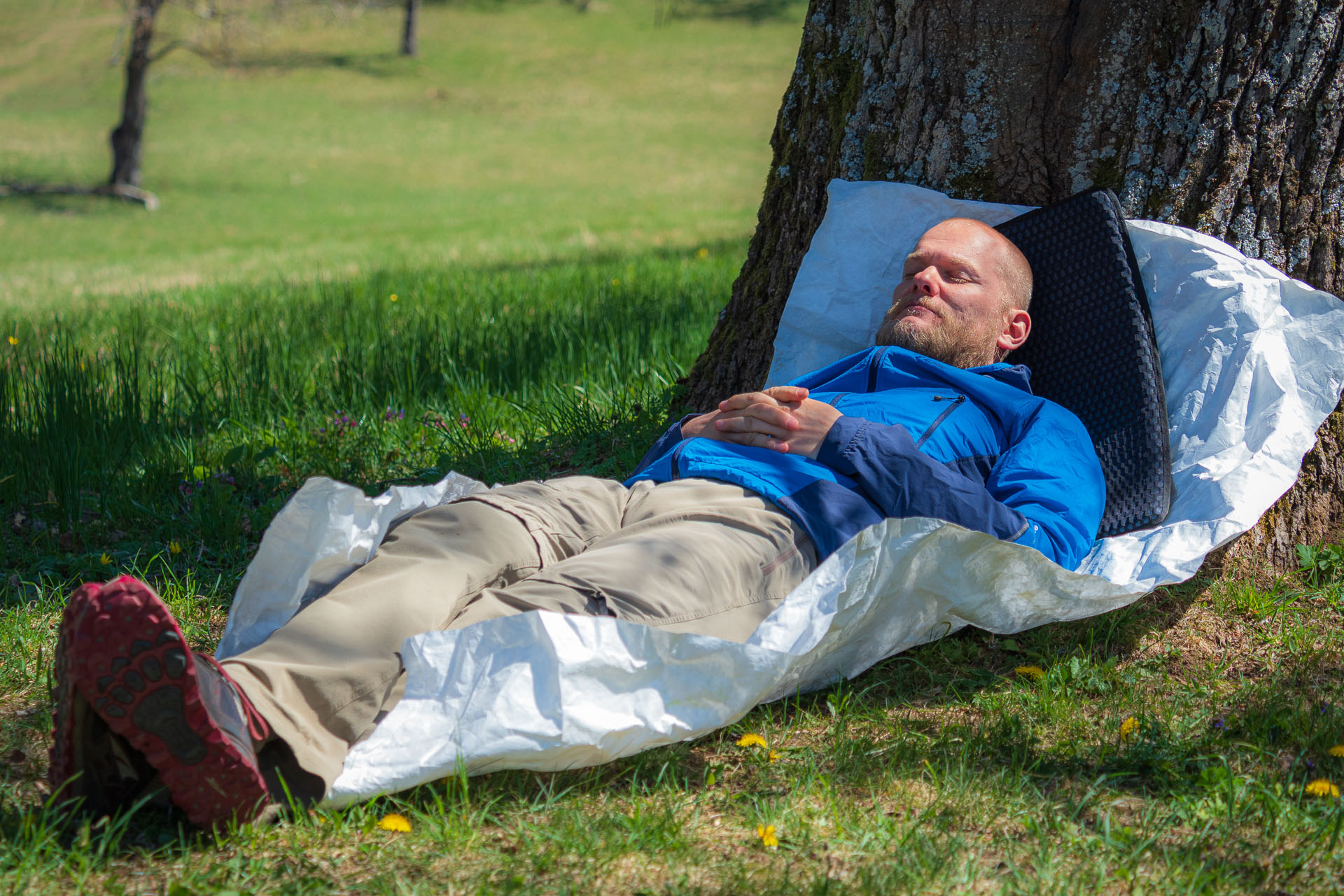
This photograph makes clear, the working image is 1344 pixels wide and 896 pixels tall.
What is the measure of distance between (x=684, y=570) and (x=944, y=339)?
3.91 feet

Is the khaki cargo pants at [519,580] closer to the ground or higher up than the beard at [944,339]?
closer to the ground

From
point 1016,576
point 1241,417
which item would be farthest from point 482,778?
point 1241,417

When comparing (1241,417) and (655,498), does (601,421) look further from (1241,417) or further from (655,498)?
(1241,417)

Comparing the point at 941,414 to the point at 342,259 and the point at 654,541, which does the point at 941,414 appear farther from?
the point at 342,259

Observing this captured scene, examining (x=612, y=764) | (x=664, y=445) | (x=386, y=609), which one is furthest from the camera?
(x=664, y=445)

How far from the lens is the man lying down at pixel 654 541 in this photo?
165 centimetres

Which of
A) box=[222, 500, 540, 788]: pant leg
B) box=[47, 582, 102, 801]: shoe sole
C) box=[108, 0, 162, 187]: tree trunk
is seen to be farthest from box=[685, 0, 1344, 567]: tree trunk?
box=[108, 0, 162, 187]: tree trunk

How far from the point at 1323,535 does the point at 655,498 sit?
6.31ft

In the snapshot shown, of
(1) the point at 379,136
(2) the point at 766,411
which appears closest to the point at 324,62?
(1) the point at 379,136

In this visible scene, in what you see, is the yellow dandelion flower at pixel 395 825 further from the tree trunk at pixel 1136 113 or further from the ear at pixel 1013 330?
the tree trunk at pixel 1136 113

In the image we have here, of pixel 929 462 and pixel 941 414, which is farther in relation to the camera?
pixel 941 414

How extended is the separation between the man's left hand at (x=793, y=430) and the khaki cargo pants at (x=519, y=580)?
16 cm

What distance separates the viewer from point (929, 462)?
2.44 metres

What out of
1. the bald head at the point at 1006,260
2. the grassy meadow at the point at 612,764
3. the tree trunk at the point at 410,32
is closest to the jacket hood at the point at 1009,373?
the bald head at the point at 1006,260
